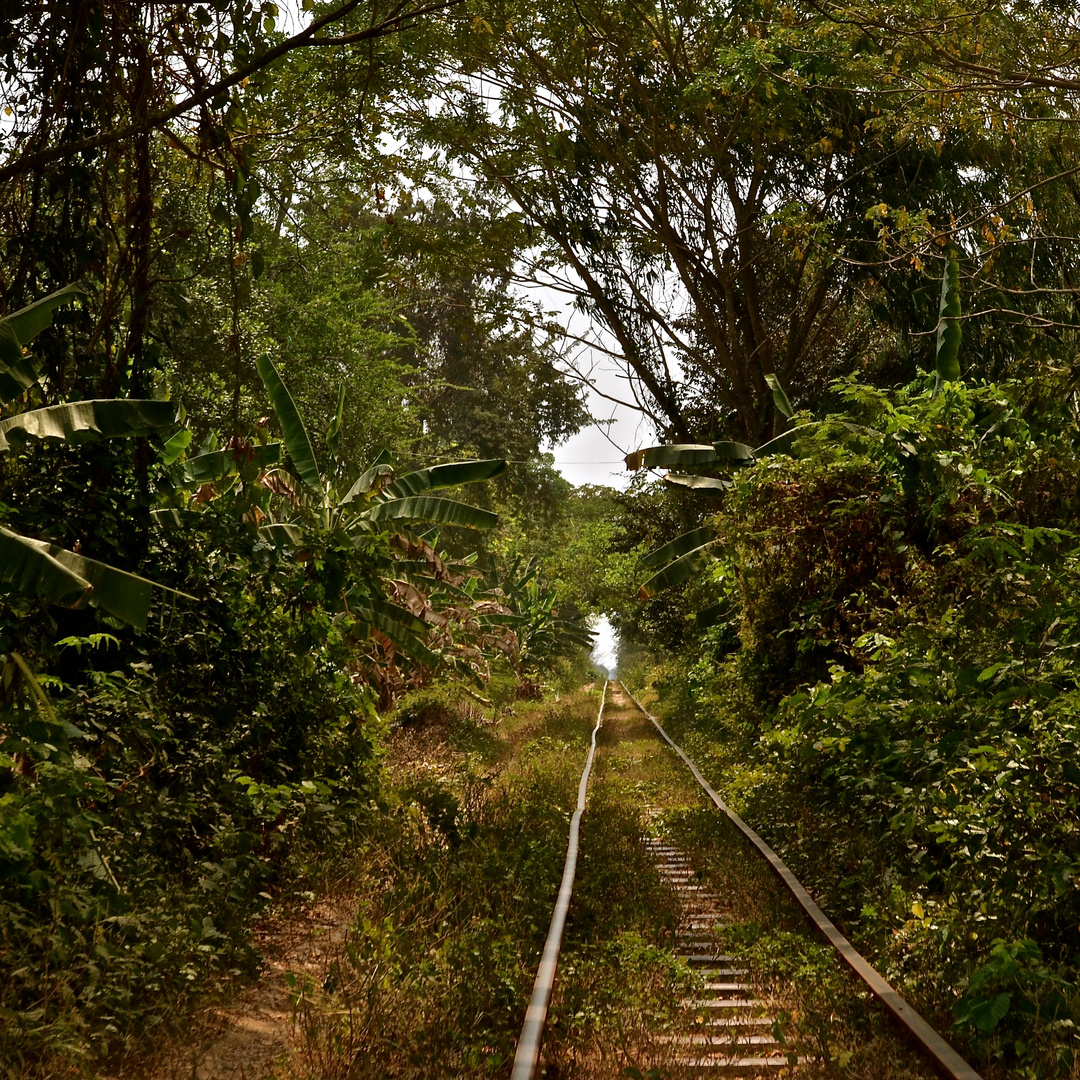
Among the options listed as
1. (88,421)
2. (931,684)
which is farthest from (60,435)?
(931,684)

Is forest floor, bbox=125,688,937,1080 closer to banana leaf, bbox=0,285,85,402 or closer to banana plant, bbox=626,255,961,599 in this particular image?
banana leaf, bbox=0,285,85,402

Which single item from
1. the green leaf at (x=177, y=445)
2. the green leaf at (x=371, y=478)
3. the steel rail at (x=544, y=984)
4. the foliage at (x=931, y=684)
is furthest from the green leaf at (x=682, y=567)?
the green leaf at (x=177, y=445)

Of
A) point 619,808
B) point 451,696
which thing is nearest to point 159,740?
point 619,808

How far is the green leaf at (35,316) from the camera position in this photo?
6379 mm

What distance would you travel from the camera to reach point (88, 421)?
685cm

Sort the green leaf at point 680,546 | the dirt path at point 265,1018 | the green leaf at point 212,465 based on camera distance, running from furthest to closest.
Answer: the green leaf at point 680,546 < the green leaf at point 212,465 < the dirt path at point 265,1018

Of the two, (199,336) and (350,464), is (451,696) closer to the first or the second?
(350,464)

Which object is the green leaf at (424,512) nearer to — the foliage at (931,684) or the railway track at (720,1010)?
the foliage at (931,684)

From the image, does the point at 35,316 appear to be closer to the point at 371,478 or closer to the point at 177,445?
the point at 177,445

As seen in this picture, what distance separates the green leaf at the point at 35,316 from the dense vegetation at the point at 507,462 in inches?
2.7

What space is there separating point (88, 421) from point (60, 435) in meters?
0.21

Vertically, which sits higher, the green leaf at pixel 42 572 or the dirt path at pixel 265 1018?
the green leaf at pixel 42 572

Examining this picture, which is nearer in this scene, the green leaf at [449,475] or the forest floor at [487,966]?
the forest floor at [487,966]

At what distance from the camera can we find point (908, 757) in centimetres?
742
